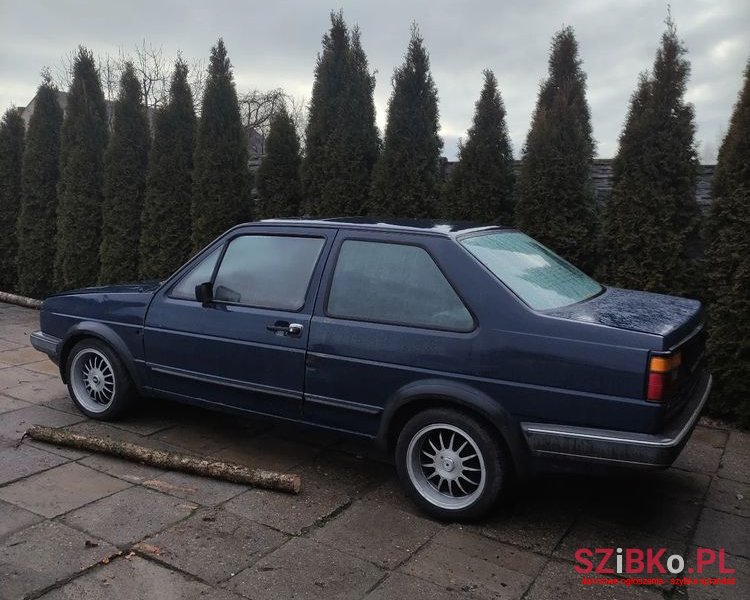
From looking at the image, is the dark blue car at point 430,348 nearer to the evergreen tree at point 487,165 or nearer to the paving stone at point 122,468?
the paving stone at point 122,468

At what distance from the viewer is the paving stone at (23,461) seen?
13.1 ft

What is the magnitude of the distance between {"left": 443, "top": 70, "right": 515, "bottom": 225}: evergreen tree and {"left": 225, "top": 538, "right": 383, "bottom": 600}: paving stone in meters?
4.38

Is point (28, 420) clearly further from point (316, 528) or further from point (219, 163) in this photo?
point (219, 163)

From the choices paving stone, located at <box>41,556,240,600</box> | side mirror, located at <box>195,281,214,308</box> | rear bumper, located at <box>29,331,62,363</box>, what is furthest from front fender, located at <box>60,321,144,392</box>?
paving stone, located at <box>41,556,240,600</box>

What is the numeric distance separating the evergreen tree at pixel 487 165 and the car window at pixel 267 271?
3.07 metres

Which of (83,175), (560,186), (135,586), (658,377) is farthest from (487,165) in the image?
(83,175)

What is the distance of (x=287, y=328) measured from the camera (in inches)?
155

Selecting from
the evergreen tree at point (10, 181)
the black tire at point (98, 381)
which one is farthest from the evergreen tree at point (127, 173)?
the black tire at point (98, 381)

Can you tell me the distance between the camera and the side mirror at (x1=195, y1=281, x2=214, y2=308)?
4270 millimetres

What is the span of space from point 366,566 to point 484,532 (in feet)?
2.39

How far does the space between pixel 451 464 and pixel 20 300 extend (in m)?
9.60

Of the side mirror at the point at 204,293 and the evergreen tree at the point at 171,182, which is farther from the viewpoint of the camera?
the evergreen tree at the point at 171,182

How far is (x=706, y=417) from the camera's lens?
553cm

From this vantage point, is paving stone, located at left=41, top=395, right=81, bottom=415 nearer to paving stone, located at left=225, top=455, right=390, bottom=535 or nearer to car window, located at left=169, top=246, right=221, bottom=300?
car window, located at left=169, top=246, right=221, bottom=300
